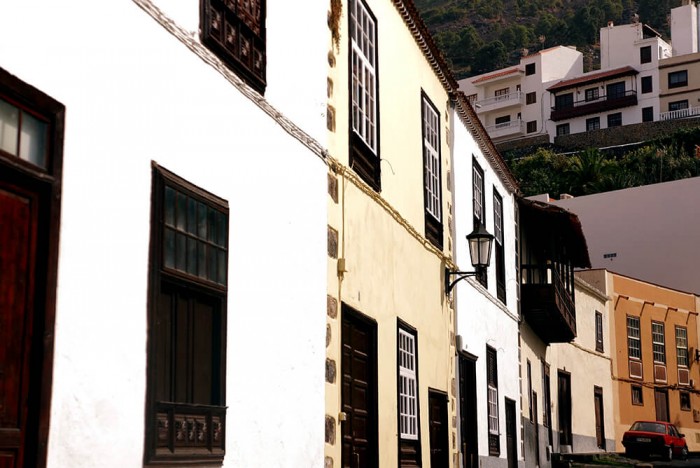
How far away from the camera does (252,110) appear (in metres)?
8.43

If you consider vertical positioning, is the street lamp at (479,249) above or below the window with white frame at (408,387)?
above

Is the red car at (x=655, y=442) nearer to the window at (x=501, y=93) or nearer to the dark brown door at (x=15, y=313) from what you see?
the dark brown door at (x=15, y=313)

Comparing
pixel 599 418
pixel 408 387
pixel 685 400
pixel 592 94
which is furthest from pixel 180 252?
pixel 592 94

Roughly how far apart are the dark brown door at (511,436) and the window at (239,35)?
1164cm

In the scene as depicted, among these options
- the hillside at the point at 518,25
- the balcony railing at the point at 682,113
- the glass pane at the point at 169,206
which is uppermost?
the hillside at the point at 518,25

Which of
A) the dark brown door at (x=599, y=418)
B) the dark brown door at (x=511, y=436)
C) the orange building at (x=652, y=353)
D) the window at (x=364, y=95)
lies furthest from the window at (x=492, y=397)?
the orange building at (x=652, y=353)

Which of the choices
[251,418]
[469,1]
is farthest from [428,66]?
[469,1]

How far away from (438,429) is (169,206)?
7.94 metres

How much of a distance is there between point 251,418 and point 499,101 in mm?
81236

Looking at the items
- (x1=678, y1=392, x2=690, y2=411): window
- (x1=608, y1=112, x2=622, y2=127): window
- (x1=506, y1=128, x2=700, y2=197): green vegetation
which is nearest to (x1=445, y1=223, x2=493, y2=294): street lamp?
(x1=678, y1=392, x2=690, y2=411): window

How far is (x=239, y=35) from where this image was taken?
8320mm

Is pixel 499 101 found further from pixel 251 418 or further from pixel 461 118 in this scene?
pixel 251 418

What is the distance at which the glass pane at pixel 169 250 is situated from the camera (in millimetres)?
6934

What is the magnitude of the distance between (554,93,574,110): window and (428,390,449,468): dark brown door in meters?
70.6
